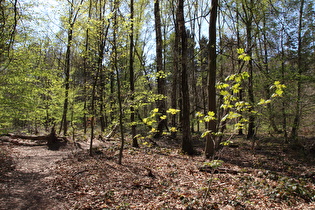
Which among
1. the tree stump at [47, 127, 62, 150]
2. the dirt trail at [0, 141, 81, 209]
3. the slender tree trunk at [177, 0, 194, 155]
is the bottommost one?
the dirt trail at [0, 141, 81, 209]

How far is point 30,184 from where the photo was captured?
228 inches

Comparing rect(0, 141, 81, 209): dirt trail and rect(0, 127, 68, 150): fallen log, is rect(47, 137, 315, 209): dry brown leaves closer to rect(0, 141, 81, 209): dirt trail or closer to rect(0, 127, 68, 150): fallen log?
rect(0, 141, 81, 209): dirt trail

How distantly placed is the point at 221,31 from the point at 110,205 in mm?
16960

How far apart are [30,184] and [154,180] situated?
153 inches

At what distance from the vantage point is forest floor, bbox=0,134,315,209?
455 centimetres

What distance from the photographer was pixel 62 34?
764 inches

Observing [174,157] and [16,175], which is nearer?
[16,175]

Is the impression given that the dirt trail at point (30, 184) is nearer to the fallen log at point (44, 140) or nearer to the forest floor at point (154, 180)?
the forest floor at point (154, 180)

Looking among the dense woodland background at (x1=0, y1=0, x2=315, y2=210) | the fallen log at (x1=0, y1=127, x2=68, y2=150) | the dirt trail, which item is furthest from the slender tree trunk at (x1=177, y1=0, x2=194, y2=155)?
the fallen log at (x1=0, y1=127, x2=68, y2=150)

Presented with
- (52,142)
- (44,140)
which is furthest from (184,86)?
(44,140)

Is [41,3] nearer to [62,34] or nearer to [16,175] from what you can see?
[16,175]

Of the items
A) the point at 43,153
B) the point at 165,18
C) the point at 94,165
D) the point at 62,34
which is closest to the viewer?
the point at 94,165

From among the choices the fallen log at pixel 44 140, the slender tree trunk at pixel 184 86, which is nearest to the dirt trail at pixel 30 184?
the fallen log at pixel 44 140

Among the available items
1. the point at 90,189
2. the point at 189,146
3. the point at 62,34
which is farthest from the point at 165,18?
the point at 90,189
